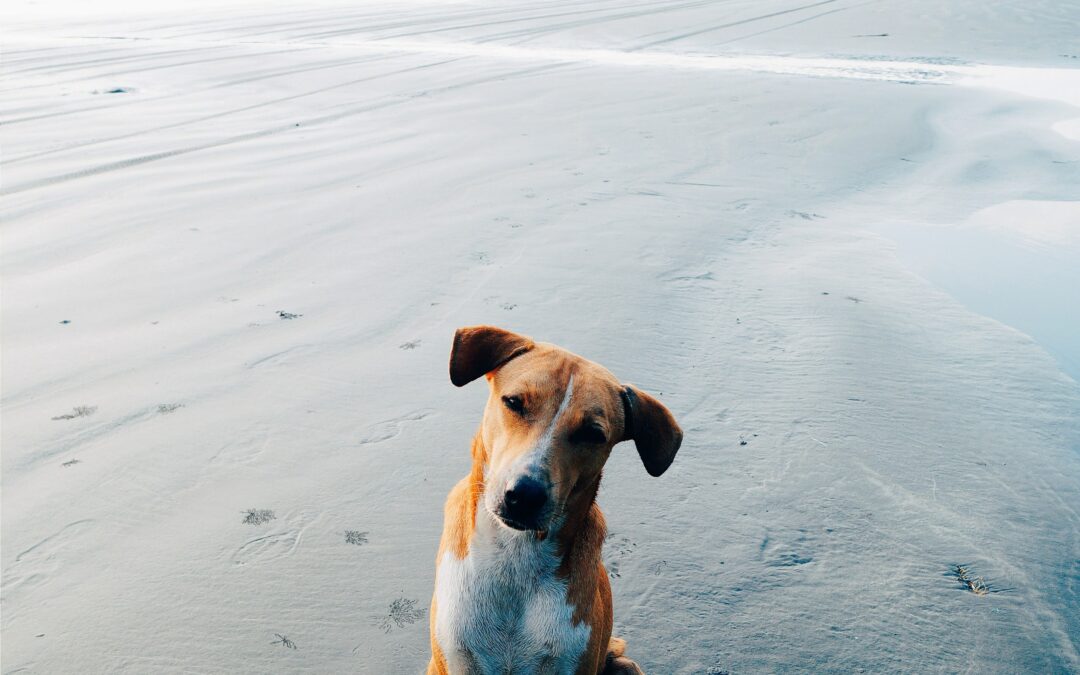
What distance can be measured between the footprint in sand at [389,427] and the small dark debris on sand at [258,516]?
0.74m

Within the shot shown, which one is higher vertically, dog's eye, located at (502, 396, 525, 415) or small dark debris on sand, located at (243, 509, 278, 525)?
dog's eye, located at (502, 396, 525, 415)

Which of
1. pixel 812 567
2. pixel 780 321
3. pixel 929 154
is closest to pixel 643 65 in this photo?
pixel 929 154

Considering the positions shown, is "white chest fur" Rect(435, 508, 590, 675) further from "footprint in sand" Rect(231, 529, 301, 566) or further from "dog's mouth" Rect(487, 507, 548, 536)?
"footprint in sand" Rect(231, 529, 301, 566)

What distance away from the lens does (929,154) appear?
10859 mm

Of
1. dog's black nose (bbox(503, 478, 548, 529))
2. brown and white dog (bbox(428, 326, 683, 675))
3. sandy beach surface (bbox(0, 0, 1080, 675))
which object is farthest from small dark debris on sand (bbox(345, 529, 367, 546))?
dog's black nose (bbox(503, 478, 548, 529))

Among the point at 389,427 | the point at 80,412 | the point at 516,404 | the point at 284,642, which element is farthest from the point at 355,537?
the point at 80,412

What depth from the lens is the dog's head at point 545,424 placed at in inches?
106

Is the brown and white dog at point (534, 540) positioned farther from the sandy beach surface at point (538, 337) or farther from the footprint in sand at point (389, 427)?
the footprint in sand at point (389, 427)

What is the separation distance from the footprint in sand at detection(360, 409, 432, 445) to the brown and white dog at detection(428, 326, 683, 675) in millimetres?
1928

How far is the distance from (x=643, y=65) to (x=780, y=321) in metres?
10.7

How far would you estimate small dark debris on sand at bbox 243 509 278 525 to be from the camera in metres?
4.17

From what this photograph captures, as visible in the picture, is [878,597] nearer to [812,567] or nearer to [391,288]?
[812,567]

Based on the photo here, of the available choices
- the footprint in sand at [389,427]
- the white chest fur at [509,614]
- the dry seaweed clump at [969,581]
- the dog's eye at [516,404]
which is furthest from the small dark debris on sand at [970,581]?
the footprint in sand at [389,427]

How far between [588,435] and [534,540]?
0.39 meters
